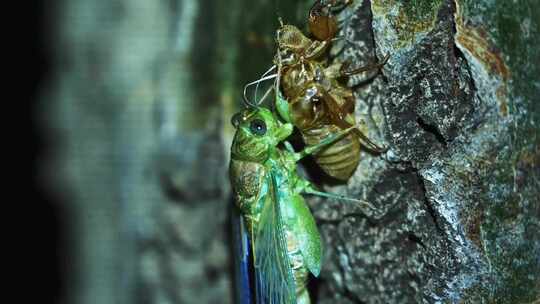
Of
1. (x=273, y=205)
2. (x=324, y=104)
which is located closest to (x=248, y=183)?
(x=273, y=205)

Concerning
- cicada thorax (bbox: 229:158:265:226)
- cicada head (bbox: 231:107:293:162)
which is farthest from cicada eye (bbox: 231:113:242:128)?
cicada thorax (bbox: 229:158:265:226)

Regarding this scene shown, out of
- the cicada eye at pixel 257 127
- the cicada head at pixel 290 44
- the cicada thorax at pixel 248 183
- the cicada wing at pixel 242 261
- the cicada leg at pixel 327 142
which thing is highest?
the cicada head at pixel 290 44

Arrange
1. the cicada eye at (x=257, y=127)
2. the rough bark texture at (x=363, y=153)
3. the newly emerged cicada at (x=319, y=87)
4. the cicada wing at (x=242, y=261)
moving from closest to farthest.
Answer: the rough bark texture at (x=363, y=153)
the newly emerged cicada at (x=319, y=87)
the cicada eye at (x=257, y=127)
the cicada wing at (x=242, y=261)

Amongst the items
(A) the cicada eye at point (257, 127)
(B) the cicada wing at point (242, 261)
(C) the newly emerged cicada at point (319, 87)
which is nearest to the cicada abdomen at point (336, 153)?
(C) the newly emerged cicada at point (319, 87)

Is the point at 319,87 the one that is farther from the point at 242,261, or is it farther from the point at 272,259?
the point at 242,261

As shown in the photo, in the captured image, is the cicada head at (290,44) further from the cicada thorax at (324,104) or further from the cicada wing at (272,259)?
the cicada wing at (272,259)

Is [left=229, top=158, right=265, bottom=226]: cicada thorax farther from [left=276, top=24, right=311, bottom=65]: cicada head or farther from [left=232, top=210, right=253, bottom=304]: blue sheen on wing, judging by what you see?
[left=276, top=24, right=311, bottom=65]: cicada head
